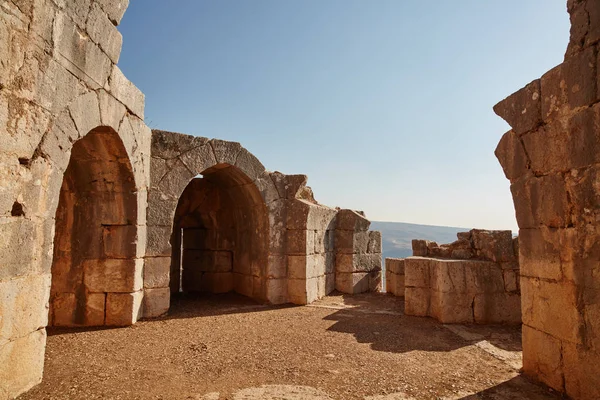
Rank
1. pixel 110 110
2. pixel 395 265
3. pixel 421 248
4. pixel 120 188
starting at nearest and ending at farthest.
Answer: pixel 110 110 < pixel 120 188 < pixel 421 248 < pixel 395 265

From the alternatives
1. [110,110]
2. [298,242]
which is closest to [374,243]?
[298,242]

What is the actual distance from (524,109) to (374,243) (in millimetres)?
A: 6249

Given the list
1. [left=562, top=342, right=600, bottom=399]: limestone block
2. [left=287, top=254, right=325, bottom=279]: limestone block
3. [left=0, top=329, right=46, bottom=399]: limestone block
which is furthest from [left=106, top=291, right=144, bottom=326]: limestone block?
[left=562, top=342, right=600, bottom=399]: limestone block

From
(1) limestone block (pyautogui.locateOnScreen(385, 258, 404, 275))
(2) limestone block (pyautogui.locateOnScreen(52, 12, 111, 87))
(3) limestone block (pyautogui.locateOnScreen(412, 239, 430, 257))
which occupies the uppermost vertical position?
(2) limestone block (pyautogui.locateOnScreen(52, 12, 111, 87))

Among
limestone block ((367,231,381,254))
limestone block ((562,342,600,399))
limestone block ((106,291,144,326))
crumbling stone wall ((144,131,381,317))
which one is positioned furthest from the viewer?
limestone block ((367,231,381,254))

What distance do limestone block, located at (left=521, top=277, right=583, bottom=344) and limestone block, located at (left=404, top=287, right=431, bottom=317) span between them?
111 inches

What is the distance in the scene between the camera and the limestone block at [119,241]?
5.81 meters

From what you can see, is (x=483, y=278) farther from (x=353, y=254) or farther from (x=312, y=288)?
(x=353, y=254)

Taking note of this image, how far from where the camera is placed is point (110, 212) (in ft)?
19.1

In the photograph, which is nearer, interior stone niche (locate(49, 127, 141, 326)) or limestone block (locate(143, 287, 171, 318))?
interior stone niche (locate(49, 127, 141, 326))

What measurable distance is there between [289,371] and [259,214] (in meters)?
4.42

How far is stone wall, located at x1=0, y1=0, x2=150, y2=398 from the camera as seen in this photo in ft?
10.0

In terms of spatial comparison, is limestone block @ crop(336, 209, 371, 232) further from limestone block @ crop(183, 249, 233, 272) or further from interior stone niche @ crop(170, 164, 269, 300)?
limestone block @ crop(183, 249, 233, 272)

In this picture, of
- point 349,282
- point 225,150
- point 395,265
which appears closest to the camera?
point 225,150
